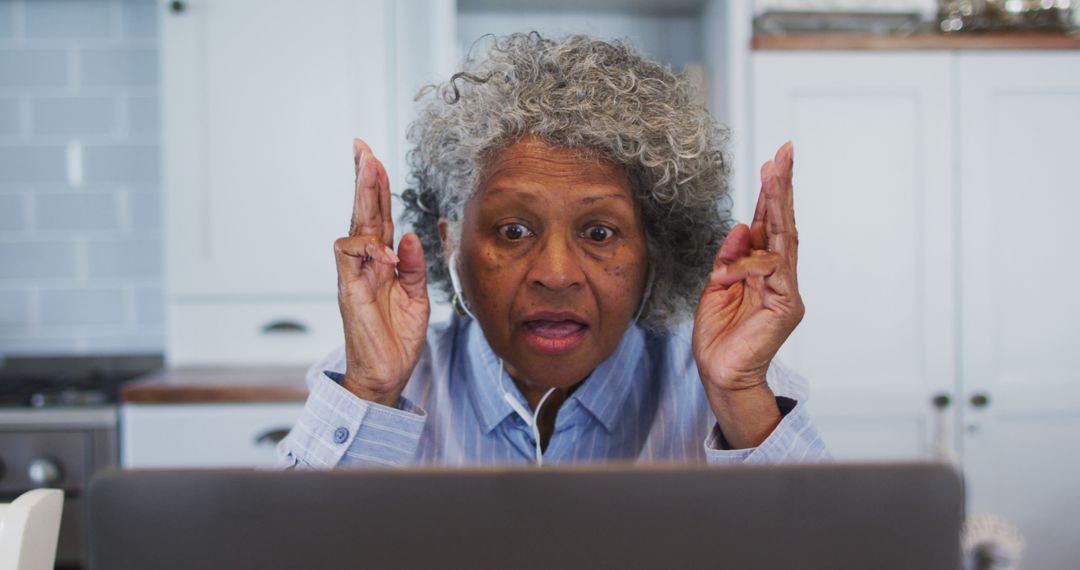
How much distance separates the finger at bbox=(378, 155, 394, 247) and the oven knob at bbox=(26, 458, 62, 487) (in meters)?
1.35

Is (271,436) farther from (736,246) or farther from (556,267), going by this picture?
(736,246)

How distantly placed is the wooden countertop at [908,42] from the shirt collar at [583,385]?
1149 millimetres

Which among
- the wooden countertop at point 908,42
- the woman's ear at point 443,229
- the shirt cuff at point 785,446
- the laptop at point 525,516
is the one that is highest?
the wooden countertop at point 908,42

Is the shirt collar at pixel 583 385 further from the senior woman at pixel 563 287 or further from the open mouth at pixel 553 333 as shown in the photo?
the open mouth at pixel 553 333

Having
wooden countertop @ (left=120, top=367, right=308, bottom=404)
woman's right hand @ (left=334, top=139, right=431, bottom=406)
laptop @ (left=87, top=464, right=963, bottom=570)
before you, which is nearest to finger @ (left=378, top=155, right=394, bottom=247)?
woman's right hand @ (left=334, top=139, right=431, bottom=406)

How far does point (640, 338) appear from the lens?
1.13 meters

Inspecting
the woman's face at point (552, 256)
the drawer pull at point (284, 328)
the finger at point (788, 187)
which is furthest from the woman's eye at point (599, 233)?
the drawer pull at point (284, 328)

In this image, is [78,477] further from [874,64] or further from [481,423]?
[874,64]

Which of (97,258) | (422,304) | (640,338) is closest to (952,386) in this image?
(640,338)

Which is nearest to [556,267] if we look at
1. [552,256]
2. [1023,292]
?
[552,256]

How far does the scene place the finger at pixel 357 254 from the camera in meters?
0.88

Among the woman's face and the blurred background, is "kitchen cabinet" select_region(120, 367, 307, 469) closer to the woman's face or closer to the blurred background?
the blurred background

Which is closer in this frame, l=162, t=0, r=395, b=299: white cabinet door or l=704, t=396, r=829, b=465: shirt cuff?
l=704, t=396, r=829, b=465: shirt cuff

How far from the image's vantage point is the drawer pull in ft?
6.88
